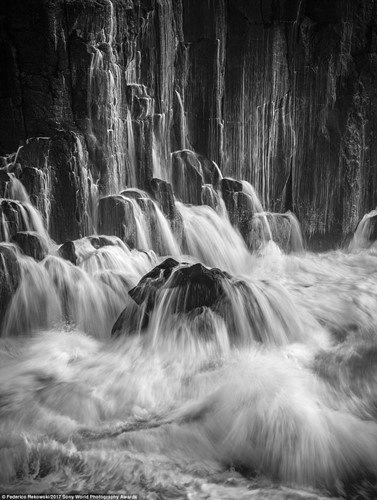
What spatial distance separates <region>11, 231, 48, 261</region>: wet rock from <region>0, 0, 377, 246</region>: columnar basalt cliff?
1210mm

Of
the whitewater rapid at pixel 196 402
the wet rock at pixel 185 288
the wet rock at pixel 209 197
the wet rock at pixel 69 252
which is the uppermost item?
the wet rock at pixel 209 197

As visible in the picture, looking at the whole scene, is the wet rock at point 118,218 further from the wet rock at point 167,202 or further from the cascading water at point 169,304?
the wet rock at point 167,202

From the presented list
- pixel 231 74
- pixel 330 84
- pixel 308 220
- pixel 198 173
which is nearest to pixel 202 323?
pixel 198 173

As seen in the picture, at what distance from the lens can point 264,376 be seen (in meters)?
5.59

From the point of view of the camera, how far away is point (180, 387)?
5.62 meters

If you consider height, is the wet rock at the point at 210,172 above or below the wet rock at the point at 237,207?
above

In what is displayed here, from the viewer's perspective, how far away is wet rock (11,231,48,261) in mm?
7492

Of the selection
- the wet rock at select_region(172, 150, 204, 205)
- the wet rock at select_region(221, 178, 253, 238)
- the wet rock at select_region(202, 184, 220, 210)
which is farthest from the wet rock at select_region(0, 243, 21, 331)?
the wet rock at select_region(221, 178, 253, 238)

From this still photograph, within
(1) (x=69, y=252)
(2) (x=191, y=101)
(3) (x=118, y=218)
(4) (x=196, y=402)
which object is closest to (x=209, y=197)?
(2) (x=191, y=101)

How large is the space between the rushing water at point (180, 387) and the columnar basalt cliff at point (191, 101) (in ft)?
4.45

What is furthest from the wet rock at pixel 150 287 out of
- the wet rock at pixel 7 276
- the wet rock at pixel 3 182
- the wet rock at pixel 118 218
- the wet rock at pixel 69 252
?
the wet rock at pixel 3 182

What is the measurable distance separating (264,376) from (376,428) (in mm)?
1429

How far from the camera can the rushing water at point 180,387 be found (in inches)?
164

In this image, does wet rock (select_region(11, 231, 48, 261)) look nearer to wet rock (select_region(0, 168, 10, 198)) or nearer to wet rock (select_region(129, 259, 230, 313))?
wet rock (select_region(0, 168, 10, 198))
